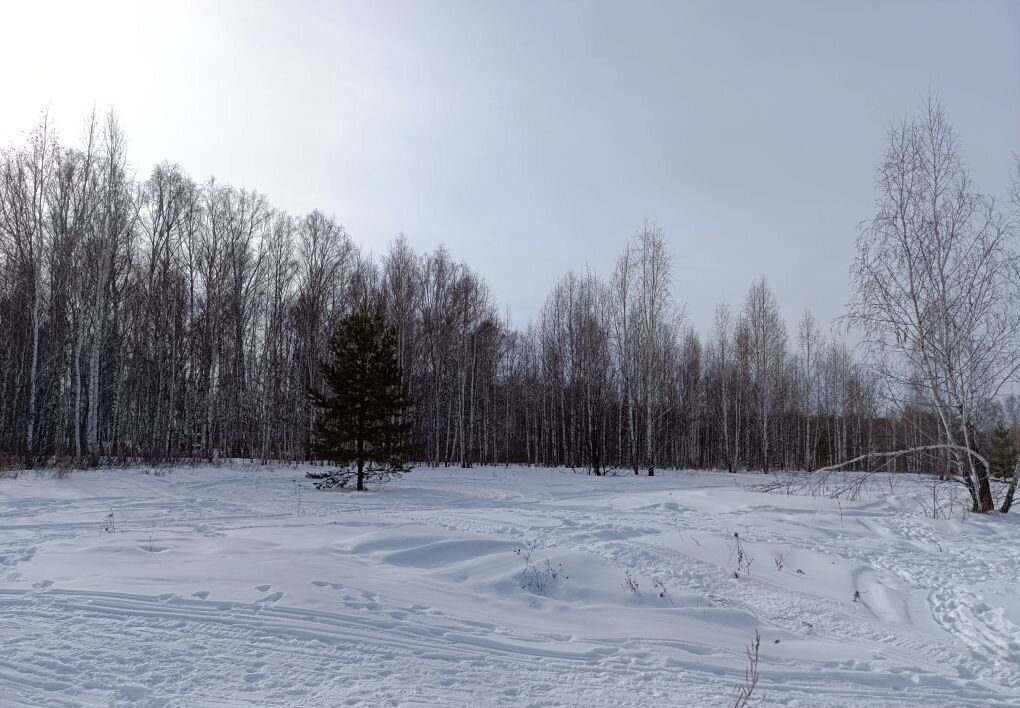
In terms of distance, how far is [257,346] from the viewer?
33.2 metres

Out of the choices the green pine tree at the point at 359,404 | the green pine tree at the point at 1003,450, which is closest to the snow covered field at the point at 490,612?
the green pine tree at the point at 359,404

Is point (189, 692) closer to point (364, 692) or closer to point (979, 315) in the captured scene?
point (364, 692)

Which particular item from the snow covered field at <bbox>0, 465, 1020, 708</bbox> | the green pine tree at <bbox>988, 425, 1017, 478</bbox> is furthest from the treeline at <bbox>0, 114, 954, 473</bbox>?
the snow covered field at <bbox>0, 465, 1020, 708</bbox>

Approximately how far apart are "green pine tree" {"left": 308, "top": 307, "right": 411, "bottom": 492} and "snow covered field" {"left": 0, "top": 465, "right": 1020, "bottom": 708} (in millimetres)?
5241

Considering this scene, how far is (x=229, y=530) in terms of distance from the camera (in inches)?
331

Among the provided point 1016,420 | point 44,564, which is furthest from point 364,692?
point 1016,420

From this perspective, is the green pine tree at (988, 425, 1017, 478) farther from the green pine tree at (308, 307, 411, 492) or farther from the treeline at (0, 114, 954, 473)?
the green pine tree at (308, 307, 411, 492)

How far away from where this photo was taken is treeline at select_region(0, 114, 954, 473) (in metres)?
21.0

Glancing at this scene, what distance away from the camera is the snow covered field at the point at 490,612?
3725mm

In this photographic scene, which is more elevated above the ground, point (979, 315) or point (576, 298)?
point (576, 298)

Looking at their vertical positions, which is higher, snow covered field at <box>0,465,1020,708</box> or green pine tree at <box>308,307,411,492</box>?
green pine tree at <box>308,307,411,492</box>

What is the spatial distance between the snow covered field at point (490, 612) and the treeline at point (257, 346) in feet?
37.7

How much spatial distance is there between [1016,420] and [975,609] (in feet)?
43.9

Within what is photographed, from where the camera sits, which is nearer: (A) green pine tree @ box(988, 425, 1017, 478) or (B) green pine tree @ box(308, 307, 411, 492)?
(A) green pine tree @ box(988, 425, 1017, 478)
